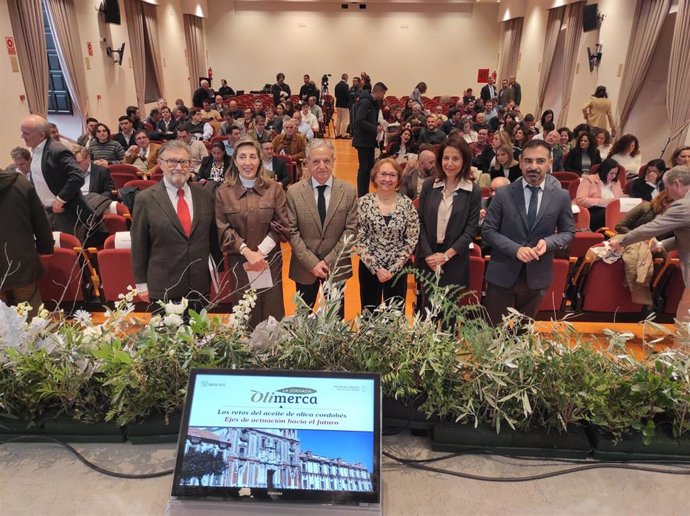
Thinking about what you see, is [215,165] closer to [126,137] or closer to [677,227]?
[126,137]

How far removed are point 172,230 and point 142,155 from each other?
16.8 feet

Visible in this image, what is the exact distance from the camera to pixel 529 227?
2676mm

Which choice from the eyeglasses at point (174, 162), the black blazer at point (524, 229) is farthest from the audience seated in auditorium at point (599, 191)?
the eyeglasses at point (174, 162)

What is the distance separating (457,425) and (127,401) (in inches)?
36.6

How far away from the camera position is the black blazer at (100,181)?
4.86 meters

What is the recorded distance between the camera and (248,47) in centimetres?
1891

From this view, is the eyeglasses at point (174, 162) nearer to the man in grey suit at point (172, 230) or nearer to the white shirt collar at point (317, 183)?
the man in grey suit at point (172, 230)

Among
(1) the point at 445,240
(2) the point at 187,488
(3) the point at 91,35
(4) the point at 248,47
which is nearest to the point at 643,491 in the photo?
(2) the point at 187,488

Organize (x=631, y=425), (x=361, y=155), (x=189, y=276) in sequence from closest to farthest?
(x=631, y=425) → (x=189, y=276) → (x=361, y=155)

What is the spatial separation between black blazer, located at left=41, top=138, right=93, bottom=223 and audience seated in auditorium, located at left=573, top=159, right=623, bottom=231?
4.74 metres

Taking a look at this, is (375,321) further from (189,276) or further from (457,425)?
(189,276)

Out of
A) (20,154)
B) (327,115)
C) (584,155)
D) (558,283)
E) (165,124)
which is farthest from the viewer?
(327,115)

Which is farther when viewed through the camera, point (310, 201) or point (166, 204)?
point (310, 201)

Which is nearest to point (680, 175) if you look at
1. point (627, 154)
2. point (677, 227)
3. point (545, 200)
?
point (677, 227)
